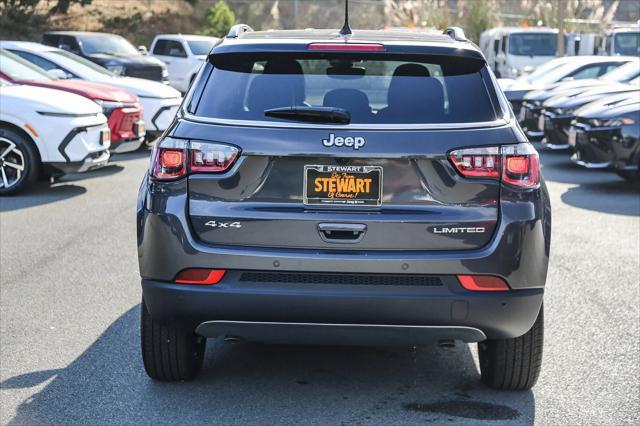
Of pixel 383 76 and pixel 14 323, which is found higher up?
pixel 383 76

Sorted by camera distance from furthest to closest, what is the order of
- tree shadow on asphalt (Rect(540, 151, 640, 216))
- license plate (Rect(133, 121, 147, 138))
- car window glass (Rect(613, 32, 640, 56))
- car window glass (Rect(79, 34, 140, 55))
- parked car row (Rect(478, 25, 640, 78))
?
1. parked car row (Rect(478, 25, 640, 78))
2. car window glass (Rect(613, 32, 640, 56))
3. car window glass (Rect(79, 34, 140, 55))
4. license plate (Rect(133, 121, 147, 138))
5. tree shadow on asphalt (Rect(540, 151, 640, 216))

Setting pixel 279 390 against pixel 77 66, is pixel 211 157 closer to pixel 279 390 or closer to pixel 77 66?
pixel 279 390

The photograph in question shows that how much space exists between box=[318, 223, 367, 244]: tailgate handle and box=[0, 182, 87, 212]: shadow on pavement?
7384 mm

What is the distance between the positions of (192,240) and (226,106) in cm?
63

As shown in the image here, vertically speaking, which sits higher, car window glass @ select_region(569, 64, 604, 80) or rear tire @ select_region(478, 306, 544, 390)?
rear tire @ select_region(478, 306, 544, 390)

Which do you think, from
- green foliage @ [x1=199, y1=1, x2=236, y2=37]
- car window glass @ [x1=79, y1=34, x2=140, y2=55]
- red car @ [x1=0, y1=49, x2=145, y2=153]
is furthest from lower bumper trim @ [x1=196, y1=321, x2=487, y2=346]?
green foliage @ [x1=199, y1=1, x2=236, y2=37]

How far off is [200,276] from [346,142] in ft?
2.86

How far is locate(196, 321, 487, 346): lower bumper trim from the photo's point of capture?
475 cm

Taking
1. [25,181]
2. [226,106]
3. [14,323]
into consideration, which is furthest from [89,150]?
[226,106]

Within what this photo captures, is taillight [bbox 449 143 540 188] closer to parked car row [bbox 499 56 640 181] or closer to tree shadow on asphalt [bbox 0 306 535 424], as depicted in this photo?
tree shadow on asphalt [bbox 0 306 535 424]

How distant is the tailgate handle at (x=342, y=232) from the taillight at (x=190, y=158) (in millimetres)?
505

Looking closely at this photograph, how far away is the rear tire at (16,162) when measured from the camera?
12.2 metres

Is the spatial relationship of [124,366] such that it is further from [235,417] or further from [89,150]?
[89,150]

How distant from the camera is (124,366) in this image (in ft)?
18.8
